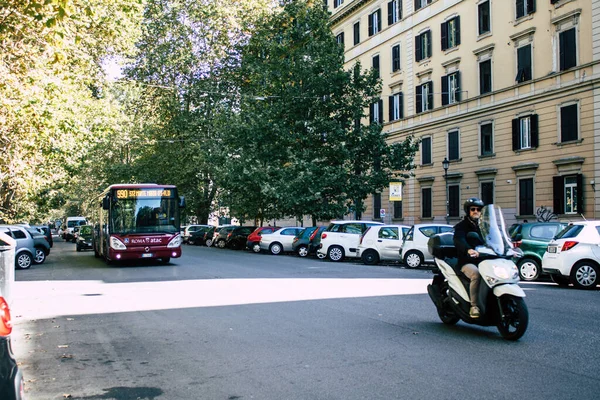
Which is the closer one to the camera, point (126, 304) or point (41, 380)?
point (41, 380)

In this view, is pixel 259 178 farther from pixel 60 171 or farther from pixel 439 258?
pixel 439 258

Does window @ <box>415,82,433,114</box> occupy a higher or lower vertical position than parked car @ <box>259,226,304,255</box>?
higher

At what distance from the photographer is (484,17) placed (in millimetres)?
34969

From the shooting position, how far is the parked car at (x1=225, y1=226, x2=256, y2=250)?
3856cm

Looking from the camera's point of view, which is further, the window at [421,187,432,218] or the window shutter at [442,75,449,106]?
the window at [421,187,432,218]

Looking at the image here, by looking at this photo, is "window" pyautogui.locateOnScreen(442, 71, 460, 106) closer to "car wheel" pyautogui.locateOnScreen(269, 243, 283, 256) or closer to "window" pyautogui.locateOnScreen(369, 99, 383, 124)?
"window" pyautogui.locateOnScreen(369, 99, 383, 124)

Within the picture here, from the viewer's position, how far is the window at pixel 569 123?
1137 inches

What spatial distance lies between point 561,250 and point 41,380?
38.4 ft

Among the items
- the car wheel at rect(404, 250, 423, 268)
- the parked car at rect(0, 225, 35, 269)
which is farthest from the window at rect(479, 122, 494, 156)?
the parked car at rect(0, 225, 35, 269)

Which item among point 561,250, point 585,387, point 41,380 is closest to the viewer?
point 585,387

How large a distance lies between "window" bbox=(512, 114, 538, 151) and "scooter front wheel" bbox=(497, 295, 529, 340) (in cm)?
2544

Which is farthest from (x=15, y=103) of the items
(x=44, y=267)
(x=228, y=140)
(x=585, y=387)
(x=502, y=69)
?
(x=502, y=69)

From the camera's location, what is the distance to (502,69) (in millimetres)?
33531

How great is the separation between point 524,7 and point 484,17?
3.27 metres
